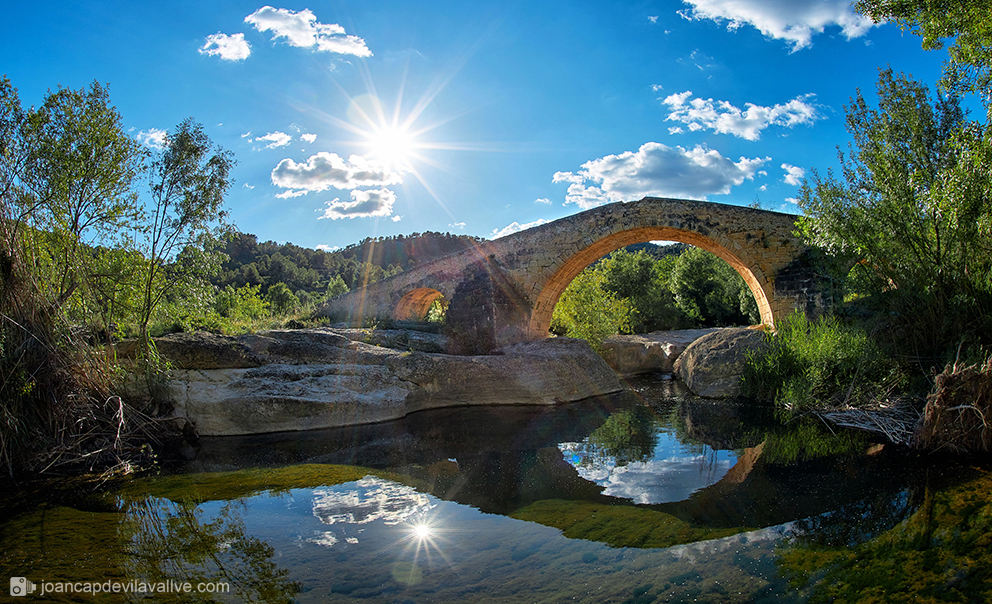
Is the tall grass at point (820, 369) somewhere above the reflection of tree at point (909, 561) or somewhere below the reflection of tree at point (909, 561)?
above

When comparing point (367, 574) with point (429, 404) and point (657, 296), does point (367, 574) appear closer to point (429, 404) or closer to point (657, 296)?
point (429, 404)

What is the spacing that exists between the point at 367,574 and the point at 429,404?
5.73m

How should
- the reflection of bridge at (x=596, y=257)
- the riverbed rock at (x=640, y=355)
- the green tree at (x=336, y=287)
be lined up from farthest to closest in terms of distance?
the green tree at (x=336, y=287), the riverbed rock at (x=640, y=355), the reflection of bridge at (x=596, y=257)

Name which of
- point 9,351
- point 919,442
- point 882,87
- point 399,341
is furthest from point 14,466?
point 882,87

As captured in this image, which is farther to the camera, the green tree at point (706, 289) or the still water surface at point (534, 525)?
the green tree at point (706, 289)

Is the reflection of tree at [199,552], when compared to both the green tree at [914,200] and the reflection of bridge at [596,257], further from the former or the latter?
the green tree at [914,200]

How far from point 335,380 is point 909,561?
7.50 meters

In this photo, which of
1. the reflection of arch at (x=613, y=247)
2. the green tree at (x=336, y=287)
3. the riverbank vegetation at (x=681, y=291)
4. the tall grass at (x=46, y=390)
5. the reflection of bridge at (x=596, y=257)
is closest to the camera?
the tall grass at (x=46, y=390)

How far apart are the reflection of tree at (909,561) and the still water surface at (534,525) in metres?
0.01

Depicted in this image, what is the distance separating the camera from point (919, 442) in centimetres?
569

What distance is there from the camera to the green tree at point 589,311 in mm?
15086

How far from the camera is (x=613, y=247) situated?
14234 mm

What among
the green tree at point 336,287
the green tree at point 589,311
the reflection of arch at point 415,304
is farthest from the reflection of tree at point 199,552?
the green tree at point 336,287

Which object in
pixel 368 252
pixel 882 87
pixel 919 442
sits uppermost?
pixel 368 252
